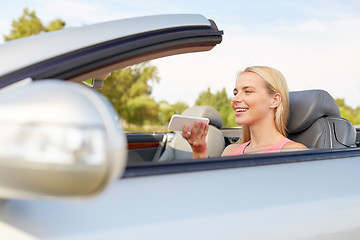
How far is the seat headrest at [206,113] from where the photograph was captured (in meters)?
3.62

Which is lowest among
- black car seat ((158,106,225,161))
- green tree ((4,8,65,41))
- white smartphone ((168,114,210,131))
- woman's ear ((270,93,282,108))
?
black car seat ((158,106,225,161))

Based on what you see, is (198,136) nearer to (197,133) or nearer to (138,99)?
(197,133)

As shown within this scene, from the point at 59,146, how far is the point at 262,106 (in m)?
1.86

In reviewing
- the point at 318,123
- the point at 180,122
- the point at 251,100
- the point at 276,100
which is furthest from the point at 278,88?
the point at 180,122

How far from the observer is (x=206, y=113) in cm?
369

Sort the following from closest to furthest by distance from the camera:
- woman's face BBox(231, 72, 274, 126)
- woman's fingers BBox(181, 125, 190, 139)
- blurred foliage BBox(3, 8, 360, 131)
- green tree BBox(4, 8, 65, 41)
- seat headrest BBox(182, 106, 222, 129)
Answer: woman's fingers BBox(181, 125, 190, 139)
woman's face BBox(231, 72, 274, 126)
seat headrest BBox(182, 106, 222, 129)
green tree BBox(4, 8, 65, 41)
blurred foliage BBox(3, 8, 360, 131)

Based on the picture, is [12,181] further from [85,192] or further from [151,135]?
[151,135]

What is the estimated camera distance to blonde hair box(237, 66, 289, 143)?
2.52m

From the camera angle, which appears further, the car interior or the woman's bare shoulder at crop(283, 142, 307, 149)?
the car interior

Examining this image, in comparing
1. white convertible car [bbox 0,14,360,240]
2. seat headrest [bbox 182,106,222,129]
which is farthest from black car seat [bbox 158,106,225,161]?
white convertible car [bbox 0,14,360,240]

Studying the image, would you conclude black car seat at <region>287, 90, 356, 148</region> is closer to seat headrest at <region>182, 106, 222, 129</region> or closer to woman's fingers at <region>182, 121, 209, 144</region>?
woman's fingers at <region>182, 121, 209, 144</region>

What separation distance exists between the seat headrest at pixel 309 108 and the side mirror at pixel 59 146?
1.94 meters

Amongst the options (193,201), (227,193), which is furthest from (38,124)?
(227,193)

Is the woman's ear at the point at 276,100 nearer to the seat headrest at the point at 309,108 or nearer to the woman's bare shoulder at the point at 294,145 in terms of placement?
the seat headrest at the point at 309,108
